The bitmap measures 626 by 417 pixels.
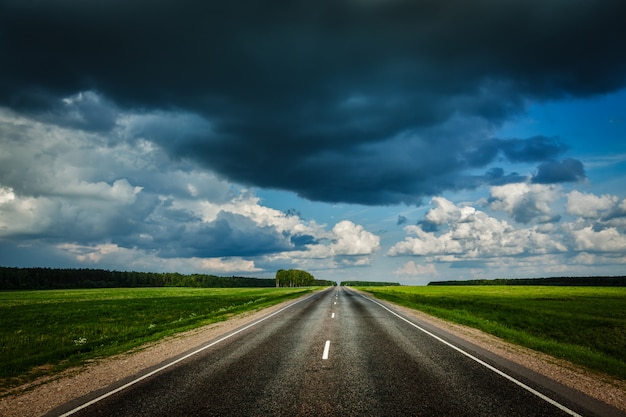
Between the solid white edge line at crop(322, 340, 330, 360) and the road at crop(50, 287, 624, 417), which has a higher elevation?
the road at crop(50, 287, 624, 417)

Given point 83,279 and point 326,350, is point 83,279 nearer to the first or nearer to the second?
point 83,279

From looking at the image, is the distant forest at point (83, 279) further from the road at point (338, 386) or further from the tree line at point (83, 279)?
the road at point (338, 386)

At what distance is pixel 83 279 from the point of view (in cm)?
13612

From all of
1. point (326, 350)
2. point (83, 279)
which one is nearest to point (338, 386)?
point (326, 350)

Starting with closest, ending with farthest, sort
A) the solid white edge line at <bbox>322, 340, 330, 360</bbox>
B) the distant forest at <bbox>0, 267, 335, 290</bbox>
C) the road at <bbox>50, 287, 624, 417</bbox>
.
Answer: the road at <bbox>50, 287, 624, 417</bbox> < the solid white edge line at <bbox>322, 340, 330, 360</bbox> < the distant forest at <bbox>0, 267, 335, 290</bbox>

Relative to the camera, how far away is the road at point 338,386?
6008 mm

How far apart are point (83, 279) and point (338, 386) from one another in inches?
6290

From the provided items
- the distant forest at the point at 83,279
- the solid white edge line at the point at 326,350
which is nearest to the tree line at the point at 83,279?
the distant forest at the point at 83,279

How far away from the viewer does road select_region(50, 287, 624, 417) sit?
601 cm

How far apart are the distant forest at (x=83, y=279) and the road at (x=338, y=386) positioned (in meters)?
137

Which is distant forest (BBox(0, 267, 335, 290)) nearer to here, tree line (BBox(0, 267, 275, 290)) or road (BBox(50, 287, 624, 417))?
tree line (BBox(0, 267, 275, 290))

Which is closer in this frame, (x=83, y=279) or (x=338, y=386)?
(x=338, y=386)

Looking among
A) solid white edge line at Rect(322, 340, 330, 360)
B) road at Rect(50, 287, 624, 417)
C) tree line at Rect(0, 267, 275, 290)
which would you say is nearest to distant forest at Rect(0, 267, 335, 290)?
tree line at Rect(0, 267, 275, 290)

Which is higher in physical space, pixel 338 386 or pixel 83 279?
pixel 338 386
